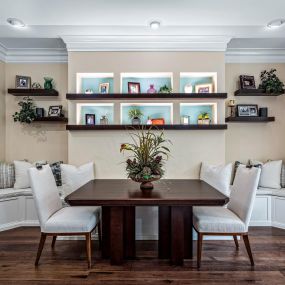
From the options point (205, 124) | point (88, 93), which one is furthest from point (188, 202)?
point (88, 93)

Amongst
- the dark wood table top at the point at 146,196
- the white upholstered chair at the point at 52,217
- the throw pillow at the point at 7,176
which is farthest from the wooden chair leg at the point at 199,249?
the throw pillow at the point at 7,176

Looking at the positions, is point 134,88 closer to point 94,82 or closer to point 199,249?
point 94,82

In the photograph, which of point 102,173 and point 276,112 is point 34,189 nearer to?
point 102,173

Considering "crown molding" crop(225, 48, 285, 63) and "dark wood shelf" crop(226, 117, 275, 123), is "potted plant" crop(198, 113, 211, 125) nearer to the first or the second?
"dark wood shelf" crop(226, 117, 275, 123)

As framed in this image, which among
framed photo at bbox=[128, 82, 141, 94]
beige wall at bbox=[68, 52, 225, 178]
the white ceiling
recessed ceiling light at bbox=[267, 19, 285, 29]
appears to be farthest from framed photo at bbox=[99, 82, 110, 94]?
recessed ceiling light at bbox=[267, 19, 285, 29]

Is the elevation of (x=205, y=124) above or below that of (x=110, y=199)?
above

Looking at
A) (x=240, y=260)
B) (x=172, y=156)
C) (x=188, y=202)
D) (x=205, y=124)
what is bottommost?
(x=240, y=260)

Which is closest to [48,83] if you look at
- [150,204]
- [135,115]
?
[135,115]

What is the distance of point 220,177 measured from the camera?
2.95 metres

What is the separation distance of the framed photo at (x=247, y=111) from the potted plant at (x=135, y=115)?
1656mm

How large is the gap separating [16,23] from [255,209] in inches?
165

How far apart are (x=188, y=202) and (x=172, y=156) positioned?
1352 mm

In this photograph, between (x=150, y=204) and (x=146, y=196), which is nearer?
(x=150, y=204)

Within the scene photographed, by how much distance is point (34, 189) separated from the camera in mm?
2254
